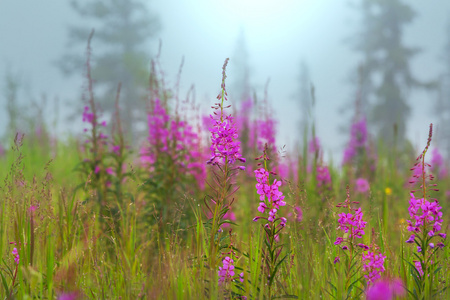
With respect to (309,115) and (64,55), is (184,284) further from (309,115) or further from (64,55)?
(64,55)

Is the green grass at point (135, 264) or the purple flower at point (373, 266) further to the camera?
the purple flower at point (373, 266)

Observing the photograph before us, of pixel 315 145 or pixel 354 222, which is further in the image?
pixel 315 145

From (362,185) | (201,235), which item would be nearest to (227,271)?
(201,235)

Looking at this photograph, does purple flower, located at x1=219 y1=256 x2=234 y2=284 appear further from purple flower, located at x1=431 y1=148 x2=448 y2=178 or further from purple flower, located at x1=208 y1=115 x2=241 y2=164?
purple flower, located at x1=431 y1=148 x2=448 y2=178

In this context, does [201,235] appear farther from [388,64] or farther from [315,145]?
[388,64]

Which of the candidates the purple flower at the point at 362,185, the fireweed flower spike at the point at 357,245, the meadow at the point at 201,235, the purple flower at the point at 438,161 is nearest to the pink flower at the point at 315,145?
the meadow at the point at 201,235

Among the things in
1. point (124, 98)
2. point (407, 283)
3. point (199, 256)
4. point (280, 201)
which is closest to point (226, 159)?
point (280, 201)

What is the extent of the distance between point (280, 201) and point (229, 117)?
54cm

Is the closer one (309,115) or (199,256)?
(199,256)

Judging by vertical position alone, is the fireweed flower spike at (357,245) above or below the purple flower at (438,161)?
below

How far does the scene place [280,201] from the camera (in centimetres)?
227

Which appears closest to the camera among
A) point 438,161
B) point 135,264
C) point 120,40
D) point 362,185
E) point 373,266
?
point 373,266

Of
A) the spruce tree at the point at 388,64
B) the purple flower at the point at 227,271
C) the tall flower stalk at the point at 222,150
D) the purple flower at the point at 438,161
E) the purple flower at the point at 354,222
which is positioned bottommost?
the purple flower at the point at 227,271

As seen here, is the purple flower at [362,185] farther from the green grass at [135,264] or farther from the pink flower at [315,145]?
the green grass at [135,264]
